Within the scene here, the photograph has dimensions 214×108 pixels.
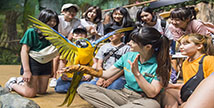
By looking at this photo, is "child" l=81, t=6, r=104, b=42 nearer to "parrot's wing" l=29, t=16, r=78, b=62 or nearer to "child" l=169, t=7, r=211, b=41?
"child" l=169, t=7, r=211, b=41

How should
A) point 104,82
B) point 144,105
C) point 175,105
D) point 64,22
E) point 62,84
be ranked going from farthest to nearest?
1. point 64,22
2. point 62,84
3. point 104,82
4. point 175,105
5. point 144,105

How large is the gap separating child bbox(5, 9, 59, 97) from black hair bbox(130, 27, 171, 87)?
137 cm

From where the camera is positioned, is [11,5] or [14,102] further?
[11,5]

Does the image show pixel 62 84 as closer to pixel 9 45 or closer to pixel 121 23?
pixel 121 23

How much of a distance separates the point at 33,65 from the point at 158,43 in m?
1.70

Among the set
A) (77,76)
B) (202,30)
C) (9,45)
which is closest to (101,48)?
(77,76)

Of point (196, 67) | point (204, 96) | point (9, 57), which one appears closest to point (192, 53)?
point (196, 67)

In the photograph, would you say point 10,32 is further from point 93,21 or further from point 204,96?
point 204,96

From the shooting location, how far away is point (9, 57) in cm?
903

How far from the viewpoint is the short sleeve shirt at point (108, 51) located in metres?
2.41

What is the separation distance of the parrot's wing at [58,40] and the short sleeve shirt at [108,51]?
57 cm

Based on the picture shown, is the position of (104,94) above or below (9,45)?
above

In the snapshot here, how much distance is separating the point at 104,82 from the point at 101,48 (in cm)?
49

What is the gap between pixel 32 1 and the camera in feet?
35.0
